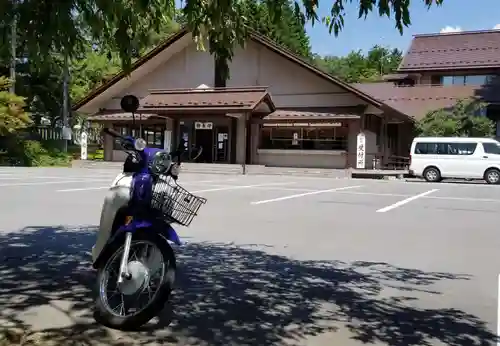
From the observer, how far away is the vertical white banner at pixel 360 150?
28.8 m

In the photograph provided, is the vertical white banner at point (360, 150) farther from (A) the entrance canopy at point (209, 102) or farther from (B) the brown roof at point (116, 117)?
(B) the brown roof at point (116, 117)

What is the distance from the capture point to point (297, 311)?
4.45m

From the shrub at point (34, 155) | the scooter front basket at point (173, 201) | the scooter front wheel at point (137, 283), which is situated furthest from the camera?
the shrub at point (34, 155)

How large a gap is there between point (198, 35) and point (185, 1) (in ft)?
3.65

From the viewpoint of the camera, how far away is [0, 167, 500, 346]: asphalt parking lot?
3963 millimetres

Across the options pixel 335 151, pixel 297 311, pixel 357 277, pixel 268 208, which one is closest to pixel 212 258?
pixel 357 277

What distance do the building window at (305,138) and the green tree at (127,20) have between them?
25394mm

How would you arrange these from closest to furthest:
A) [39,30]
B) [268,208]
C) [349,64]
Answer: [39,30]
[268,208]
[349,64]

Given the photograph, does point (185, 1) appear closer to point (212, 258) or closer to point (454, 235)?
point (212, 258)

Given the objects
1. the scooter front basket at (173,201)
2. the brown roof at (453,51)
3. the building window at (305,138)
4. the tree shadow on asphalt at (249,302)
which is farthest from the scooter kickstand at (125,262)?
the brown roof at (453,51)

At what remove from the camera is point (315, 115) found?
3028 cm

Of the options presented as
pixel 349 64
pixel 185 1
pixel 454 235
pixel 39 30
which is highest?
pixel 349 64

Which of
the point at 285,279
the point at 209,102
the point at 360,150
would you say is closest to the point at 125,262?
the point at 285,279

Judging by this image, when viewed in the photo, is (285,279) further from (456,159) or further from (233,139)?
(233,139)
